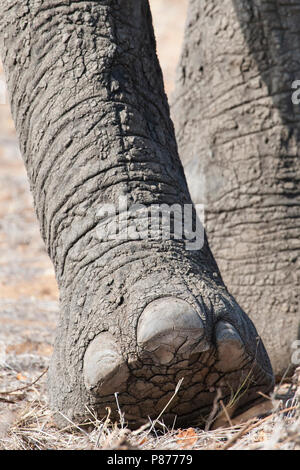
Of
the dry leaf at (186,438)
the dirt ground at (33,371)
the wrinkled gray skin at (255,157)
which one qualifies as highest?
the wrinkled gray skin at (255,157)

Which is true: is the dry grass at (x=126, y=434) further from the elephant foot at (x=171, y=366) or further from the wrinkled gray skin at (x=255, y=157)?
the wrinkled gray skin at (x=255, y=157)

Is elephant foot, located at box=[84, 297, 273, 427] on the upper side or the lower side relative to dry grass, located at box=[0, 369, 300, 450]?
upper

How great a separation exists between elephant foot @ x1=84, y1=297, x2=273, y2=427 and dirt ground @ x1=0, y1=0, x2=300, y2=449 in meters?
0.05

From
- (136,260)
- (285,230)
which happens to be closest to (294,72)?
(285,230)

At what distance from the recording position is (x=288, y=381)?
2.21 meters

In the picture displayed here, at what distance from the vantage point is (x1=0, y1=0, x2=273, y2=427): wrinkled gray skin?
147 cm

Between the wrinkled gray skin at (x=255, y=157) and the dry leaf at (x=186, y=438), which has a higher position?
the wrinkled gray skin at (x=255, y=157)

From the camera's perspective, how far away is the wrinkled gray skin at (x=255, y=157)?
2.32m

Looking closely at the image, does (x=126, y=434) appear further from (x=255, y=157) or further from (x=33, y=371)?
(x=255, y=157)

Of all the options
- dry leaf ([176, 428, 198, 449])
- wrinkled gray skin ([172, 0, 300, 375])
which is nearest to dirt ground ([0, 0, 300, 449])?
dry leaf ([176, 428, 198, 449])

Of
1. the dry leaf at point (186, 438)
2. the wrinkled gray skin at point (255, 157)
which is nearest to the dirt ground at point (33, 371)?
the dry leaf at point (186, 438)

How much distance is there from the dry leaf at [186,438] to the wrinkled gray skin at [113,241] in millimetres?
31

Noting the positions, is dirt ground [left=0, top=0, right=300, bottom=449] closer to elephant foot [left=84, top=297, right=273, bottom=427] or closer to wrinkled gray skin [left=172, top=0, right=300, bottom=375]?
elephant foot [left=84, top=297, right=273, bottom=427]

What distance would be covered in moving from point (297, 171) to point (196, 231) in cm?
75
